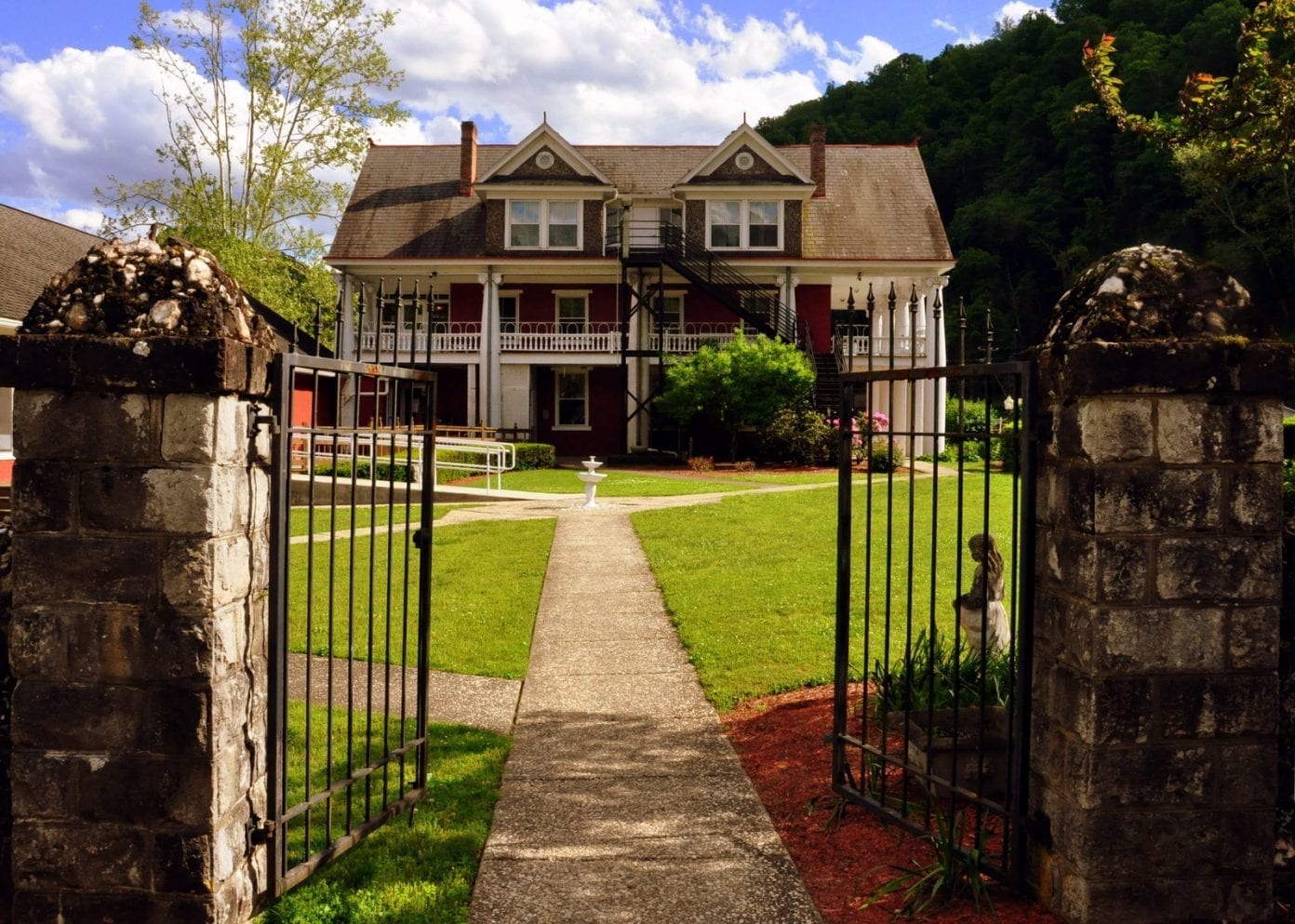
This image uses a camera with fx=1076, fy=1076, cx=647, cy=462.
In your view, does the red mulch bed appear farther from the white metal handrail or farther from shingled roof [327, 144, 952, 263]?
shingled roof [327, 144, 952, 263]

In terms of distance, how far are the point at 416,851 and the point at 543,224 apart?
95.3ft

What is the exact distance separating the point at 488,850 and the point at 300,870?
30.4 inches

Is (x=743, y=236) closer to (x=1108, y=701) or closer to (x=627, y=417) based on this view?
(x=627, y=417)

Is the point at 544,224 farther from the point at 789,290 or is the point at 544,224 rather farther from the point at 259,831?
the point at 259,831

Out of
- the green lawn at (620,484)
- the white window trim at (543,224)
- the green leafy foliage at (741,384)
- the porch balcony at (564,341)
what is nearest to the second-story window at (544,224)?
the white window trim at (543,224)

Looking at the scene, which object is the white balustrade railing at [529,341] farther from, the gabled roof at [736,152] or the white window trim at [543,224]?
the gabled roof at [736,152]

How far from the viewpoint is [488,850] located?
4.59m

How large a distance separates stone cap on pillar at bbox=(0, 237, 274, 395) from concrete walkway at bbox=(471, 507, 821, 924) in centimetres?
223

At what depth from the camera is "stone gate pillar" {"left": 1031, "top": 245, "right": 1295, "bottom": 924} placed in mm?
3711

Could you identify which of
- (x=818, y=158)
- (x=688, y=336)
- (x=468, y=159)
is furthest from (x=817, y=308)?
(x=468, y=159)

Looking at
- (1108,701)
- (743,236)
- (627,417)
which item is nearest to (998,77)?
(743,236)

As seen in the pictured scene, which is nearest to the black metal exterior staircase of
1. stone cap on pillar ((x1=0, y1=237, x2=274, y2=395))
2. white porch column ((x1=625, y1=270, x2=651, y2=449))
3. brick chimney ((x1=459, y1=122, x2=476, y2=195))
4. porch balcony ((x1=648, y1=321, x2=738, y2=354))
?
porch balcony ((x1=648, y1=321, x2=738, y2=354))

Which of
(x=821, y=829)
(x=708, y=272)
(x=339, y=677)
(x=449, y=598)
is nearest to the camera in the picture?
(x=821, y=829)

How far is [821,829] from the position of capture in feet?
16.1
